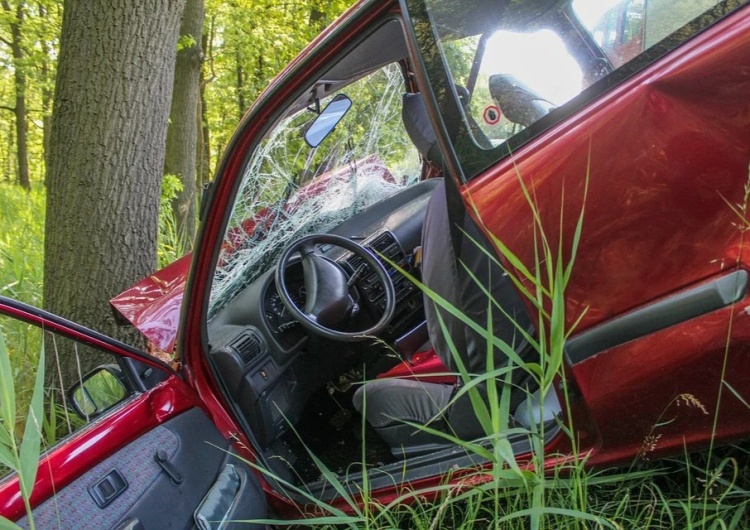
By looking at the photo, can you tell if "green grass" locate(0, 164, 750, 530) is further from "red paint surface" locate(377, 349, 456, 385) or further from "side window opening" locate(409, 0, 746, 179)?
"red paint surface" locate(377, 349, 456, 385)

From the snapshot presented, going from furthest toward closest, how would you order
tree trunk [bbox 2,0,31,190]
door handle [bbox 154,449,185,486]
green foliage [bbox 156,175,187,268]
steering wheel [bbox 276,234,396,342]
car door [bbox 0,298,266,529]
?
tree trunk [bbox 2,0,31,190] → green foliage [bbox 156,175,187,268] → steering wheel [bbox 276,234,396,342] → door handle [bbox 154,449,185,486] → car door [bbox 0,298,266,529]

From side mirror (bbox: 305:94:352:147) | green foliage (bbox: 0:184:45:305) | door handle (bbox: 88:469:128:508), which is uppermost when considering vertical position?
green foliage (bbox: 0:184:45:305)

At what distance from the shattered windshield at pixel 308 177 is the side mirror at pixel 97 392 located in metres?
0.53

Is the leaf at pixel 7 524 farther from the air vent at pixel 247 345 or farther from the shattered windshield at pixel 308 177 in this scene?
the shattered windshield at pixel 308 177

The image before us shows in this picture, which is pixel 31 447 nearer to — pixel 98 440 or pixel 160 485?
pixel 98 440

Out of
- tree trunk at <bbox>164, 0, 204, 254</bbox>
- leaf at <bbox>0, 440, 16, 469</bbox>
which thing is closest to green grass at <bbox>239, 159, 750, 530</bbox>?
leaf at <bbox>0, 440, 16, 469</bbox>

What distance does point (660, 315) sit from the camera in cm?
123

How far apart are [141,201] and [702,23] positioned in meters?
2.69

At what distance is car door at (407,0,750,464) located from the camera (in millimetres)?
1131

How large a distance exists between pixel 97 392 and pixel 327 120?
129cm

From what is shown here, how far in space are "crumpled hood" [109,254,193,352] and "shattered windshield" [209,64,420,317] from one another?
0.18 m

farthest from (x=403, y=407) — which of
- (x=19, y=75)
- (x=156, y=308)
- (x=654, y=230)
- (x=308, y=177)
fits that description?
(x=19, y=75)

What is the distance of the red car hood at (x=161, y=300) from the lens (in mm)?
2170

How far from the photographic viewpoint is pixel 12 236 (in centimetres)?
495
